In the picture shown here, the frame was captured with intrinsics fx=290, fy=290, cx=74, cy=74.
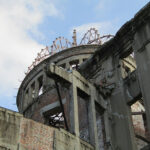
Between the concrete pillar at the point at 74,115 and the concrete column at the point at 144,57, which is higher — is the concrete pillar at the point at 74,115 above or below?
below

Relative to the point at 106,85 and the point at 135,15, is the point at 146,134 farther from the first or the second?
the point at 135,15

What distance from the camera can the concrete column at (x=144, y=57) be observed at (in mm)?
12547

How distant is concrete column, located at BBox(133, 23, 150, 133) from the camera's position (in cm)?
1255

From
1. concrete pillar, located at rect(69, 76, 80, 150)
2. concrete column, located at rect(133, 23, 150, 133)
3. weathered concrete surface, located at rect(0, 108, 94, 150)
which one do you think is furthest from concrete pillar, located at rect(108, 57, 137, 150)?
weathered concrete surface, located at rect(0, 108, 94, 150)

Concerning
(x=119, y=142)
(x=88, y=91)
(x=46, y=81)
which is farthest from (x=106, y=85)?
(x=46, y=81)

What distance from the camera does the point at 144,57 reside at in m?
13.4

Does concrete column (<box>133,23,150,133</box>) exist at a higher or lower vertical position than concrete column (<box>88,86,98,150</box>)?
higher

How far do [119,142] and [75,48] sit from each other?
9.97 metres

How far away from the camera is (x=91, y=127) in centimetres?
1275

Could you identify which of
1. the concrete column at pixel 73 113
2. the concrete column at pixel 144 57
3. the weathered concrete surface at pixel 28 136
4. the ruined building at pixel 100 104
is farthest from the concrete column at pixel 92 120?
the concrete column at pixel 144 57

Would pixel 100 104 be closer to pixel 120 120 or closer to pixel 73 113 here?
pixel 120 120

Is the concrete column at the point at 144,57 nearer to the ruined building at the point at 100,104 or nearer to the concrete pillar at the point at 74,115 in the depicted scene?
the ruined building at the point at 100,104

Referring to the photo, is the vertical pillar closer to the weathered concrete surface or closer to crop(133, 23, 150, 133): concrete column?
the weathered concrete surface

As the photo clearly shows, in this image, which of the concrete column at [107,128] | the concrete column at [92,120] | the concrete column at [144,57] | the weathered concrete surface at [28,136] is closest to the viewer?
the weathered concrete surface at [28,136]
